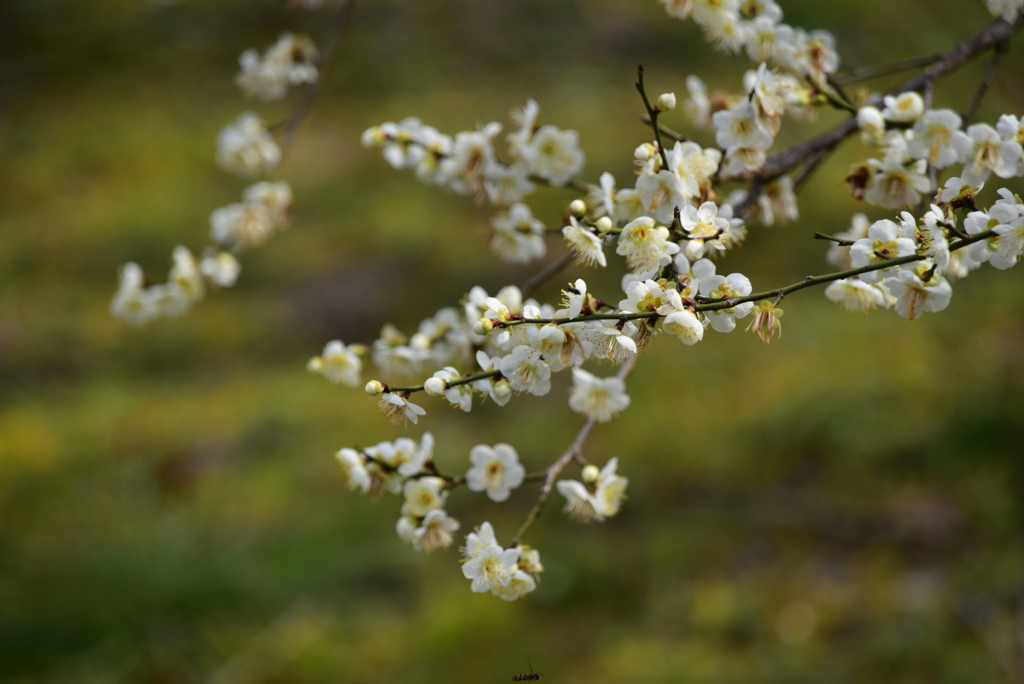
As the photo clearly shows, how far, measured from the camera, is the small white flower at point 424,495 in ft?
3.92

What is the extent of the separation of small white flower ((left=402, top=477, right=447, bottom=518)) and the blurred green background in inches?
44.6

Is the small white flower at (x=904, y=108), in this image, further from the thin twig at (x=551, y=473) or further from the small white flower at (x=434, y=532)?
the small white flower at (x=434, y=532)

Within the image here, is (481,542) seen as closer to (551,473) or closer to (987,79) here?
(551,473)

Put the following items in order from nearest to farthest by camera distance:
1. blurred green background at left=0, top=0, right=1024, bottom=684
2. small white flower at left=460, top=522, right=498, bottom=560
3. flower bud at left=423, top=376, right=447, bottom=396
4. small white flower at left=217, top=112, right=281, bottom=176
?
flower bud at left=423, top=376, right=447, bottom=396 → small white flower at left=460, top=522, right=498, bottom=560 → small white flower at left=217, top=112, right=281, bottom=176 → blurred green background at left=0, top=0, right=1024, bottom=684

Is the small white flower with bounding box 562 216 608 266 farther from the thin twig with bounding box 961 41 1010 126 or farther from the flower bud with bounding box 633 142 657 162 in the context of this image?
the thin twig with bounding box 961 41 1010 126

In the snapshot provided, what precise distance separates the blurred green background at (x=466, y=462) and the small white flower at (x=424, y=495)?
3.71 feet

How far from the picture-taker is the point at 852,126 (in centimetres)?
131

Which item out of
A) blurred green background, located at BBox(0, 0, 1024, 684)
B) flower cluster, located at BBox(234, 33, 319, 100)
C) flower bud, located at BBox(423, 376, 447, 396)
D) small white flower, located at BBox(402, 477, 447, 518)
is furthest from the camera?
blurred green background, located at BBox(0, 0, 1024, 684)

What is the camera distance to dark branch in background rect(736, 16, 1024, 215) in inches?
50.0

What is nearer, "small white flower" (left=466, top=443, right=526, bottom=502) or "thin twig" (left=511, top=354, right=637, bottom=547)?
"thin twig" (left=511, top=354, right=637, bottom=547)

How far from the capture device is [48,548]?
249 centimetres

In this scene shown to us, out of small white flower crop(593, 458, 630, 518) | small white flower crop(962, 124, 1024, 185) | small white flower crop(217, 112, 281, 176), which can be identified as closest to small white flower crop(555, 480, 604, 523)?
small white flower crop(593, 458, 630, 518)

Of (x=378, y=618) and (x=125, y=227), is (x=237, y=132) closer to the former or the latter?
(x=378, y=618)

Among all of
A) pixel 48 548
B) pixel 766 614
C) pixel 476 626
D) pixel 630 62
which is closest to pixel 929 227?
pixel 766 614
